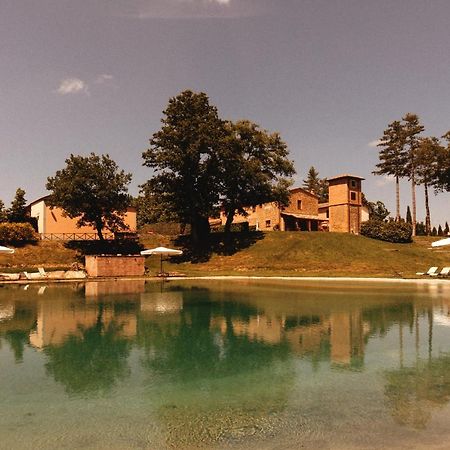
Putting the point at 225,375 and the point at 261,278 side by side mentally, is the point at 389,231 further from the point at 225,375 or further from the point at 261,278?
the point at 225,375

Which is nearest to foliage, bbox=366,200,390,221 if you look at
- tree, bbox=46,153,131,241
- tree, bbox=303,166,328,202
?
tree, bbox=303,166,328,202

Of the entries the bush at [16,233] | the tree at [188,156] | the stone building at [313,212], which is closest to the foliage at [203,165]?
the tree at [188,156]

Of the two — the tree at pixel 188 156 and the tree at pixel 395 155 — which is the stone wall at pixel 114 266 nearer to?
the tree at pixel 188 156

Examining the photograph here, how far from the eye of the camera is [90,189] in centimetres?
4862

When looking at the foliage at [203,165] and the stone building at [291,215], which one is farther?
the stone building at [291,215]

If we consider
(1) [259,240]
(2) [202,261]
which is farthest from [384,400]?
(1) [259,240]

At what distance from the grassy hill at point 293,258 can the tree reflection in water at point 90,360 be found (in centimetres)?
2709

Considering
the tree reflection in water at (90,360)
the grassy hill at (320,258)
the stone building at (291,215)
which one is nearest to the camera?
the tree reflection in water at (90,360)

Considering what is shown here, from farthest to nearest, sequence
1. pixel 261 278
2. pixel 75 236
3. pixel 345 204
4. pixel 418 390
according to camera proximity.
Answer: pixel 345 204
pixel 75 236
pixel 261 278
pixel 418 390

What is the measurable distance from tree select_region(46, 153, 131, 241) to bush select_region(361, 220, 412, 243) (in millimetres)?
33549

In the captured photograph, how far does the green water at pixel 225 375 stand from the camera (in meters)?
7.05

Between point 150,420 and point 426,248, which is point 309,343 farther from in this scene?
point 426,248

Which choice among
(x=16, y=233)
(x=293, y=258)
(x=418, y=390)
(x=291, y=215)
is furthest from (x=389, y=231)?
(x=418, y=390)

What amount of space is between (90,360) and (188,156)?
126ft
